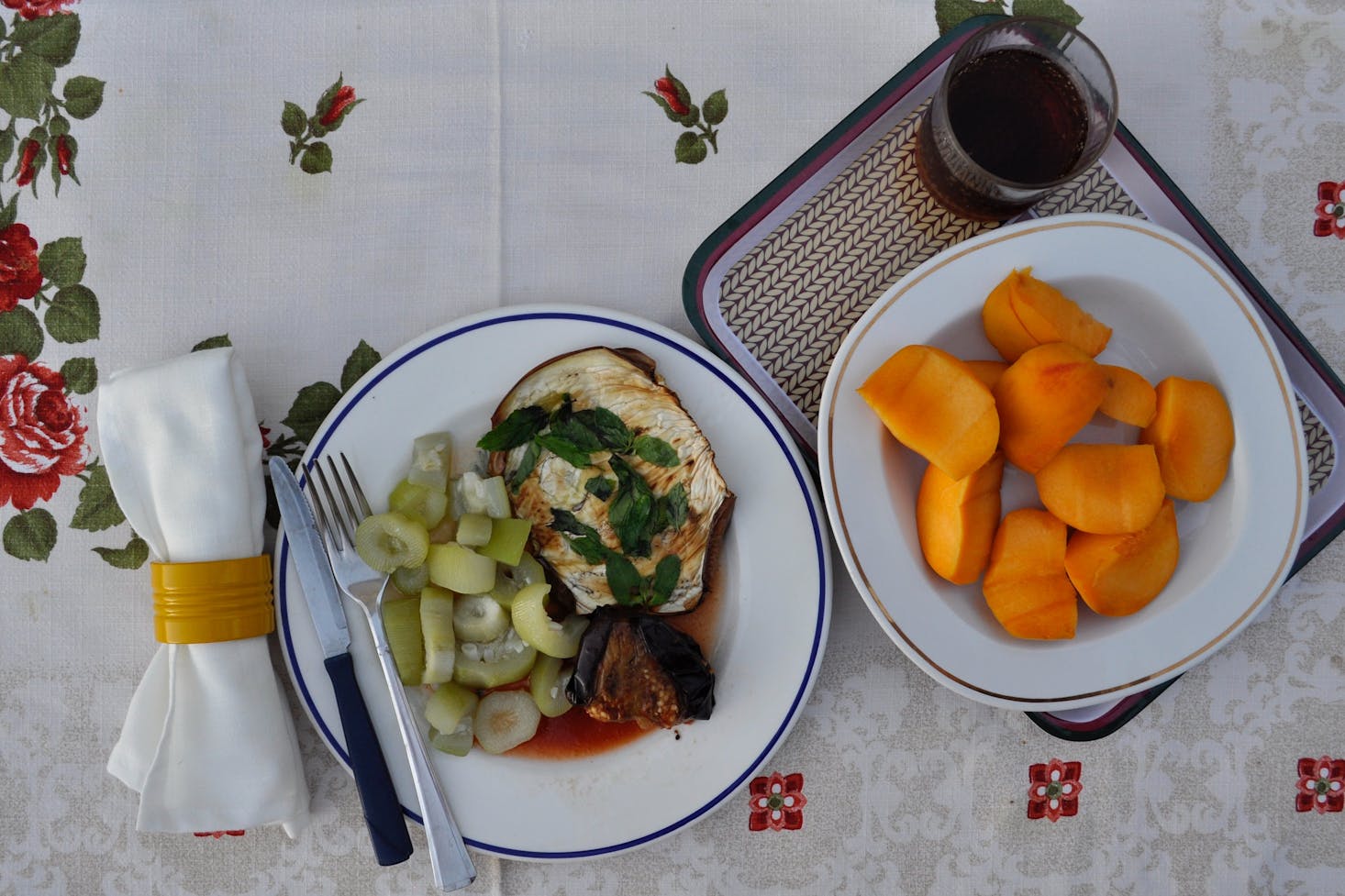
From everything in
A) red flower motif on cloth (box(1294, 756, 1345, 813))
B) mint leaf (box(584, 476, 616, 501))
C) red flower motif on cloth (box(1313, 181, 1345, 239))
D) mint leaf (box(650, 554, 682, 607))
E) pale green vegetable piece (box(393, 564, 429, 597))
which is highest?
red flower motif on cloth (box(1313, 181, 1345, 239))

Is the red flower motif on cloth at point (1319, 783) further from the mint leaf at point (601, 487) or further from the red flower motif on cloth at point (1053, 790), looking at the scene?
the mint leaf at point (601, 487)

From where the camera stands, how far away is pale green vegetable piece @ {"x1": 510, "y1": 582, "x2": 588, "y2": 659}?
1222 millimetres

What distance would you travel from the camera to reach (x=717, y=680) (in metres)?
1.28

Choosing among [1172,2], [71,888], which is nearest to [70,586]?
[71,888]

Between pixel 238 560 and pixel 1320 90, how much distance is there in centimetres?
191

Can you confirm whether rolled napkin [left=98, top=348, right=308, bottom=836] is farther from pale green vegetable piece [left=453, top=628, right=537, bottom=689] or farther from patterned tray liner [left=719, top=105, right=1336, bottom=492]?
patterned tray liner [left=719, top=105, right=1336, bottom=492]

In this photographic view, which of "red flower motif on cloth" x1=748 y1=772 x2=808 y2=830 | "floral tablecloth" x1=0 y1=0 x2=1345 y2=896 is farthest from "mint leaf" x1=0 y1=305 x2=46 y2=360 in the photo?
"red flower motif on cloth" x1=748 y1=772 x2=808 y2=830

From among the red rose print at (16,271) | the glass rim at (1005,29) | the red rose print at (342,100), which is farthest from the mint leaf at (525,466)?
the red rose print at (16,271)

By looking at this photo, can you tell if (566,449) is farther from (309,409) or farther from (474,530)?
(309,409)

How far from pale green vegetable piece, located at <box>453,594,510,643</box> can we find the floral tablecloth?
0.33m

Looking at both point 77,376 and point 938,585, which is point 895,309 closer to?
point 938,585

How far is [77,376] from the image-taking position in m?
1.34

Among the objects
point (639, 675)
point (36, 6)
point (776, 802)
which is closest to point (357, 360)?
point (639, 675)

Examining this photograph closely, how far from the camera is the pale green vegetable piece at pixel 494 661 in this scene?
1.25 meters
